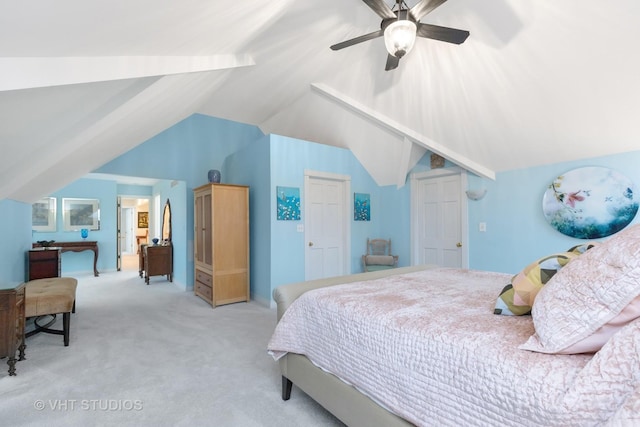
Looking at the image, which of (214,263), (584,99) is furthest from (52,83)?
(584,99)

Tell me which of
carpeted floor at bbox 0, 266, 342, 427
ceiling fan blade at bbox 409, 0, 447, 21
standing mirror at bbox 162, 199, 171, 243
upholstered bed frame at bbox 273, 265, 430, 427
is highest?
ceiling fan blade at bbox 409, 0, 447, 21

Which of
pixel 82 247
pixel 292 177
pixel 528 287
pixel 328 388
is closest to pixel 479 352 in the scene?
pixel 528 287

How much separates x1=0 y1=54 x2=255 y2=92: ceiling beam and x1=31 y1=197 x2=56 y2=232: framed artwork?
6.23 meters

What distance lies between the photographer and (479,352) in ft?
3.26

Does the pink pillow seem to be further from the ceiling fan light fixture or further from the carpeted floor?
the ceiling fan light fixture

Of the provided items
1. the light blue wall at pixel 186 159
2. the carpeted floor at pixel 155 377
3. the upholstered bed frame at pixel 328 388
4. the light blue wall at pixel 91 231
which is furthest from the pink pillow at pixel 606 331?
the light blue wall at pixel 91 231

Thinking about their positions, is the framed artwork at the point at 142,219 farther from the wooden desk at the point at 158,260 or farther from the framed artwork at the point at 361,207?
the framed artwork at the point at 361,207

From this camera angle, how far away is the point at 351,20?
8.87 feet

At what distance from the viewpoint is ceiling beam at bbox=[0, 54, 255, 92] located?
1.32 m

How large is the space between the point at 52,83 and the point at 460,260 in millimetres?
4577

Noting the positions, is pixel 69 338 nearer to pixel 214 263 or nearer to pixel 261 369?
pixel 214 263

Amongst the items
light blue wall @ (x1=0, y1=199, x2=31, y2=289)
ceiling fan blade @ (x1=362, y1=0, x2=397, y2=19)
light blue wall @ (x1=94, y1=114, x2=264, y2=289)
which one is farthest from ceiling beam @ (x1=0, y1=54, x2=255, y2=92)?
light blue wall @ (x1=94, y1=114, x2=264, y2=289)

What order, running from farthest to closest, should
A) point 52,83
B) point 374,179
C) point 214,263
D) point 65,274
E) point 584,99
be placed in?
point 65,274 < point 374,179 < point 214,263 < point 584,99 < point 52,83

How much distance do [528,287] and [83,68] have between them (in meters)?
2.48
